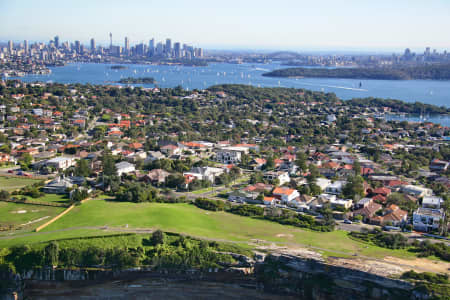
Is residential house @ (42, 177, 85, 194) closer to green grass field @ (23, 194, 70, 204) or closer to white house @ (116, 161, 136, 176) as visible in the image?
green grass field @ (23, 194, 70, 204)

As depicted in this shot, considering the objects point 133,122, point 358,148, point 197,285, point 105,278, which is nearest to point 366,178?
point 358,148

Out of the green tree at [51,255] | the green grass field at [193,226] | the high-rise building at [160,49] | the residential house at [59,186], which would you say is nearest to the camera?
the green tree at [51,255]

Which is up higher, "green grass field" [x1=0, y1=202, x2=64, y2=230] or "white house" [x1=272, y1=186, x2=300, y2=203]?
"white house" [x1=272, y1=186, x2=300, y2=203]

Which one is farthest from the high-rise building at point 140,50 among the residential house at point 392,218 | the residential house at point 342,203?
the residential house at point 392,218

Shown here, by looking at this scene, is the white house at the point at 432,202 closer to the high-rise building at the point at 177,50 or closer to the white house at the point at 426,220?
the white house at the point at 426,220

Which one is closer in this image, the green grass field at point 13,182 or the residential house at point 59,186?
the residential house at point 59,186

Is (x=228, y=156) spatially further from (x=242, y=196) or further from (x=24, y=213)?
(x=24, y=213)

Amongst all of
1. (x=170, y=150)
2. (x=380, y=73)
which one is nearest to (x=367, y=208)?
(x=170, y=150)

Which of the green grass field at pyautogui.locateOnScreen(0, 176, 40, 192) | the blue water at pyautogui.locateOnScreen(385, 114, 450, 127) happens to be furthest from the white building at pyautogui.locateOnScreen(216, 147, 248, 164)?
the blue water at pyautogui.locateOnScreen(385, 114, 450, 127)
